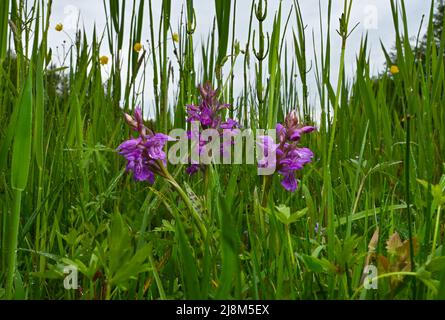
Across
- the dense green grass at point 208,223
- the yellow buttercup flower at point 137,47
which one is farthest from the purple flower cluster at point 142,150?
the yellow buttercup flower at point 137,47

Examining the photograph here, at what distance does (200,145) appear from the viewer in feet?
4.23

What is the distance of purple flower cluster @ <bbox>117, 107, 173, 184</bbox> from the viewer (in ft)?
3.80

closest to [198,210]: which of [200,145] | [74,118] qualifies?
[200,145]

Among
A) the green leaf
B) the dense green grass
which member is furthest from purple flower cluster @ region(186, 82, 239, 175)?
the green leaf

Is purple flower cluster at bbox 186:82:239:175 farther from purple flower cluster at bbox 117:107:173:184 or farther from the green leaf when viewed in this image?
the green leaf

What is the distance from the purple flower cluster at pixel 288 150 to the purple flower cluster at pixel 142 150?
22 centimetres

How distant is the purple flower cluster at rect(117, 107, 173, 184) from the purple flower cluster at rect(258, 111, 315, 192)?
22cm

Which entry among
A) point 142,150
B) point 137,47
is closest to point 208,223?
point 142,150

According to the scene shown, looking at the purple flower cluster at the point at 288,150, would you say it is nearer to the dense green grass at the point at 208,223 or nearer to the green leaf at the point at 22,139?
the dense green grass at the point at 208,223

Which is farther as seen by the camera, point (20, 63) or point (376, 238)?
point (20, 63)

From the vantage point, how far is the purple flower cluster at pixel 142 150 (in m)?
1.16
